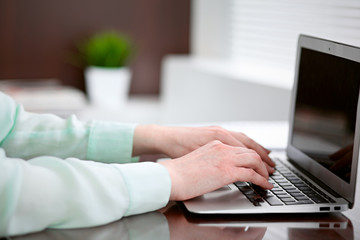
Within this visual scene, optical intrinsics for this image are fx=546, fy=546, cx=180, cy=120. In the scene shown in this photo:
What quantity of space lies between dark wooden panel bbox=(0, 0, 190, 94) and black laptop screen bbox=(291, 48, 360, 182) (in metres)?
2.70

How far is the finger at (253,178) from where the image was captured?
0.85 meters

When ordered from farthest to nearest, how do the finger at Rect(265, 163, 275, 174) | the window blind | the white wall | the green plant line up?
the green plant
the white wall
the window blind
the finger at Rect(265, 163, 275, 174)

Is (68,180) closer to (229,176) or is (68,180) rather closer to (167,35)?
(229,176)

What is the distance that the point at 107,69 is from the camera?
3516mm

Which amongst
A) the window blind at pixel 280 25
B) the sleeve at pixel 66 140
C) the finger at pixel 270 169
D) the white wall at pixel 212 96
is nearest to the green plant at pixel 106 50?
the white wall at pixel 212 96

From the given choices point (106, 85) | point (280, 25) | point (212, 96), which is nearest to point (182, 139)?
point (280, 25)

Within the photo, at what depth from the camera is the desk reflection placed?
2.44ft

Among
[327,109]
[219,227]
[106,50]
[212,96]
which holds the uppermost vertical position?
[327,109]

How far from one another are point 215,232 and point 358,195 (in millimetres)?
345

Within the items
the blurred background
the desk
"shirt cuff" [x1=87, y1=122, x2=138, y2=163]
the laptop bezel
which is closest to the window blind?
the blurred background

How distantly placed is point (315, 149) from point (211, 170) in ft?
0.91

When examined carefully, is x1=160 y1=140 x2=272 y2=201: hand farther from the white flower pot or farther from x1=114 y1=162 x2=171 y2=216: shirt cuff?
the white flower pot

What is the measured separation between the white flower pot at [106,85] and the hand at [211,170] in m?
2.66

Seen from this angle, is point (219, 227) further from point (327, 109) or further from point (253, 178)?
point (327, 109)
